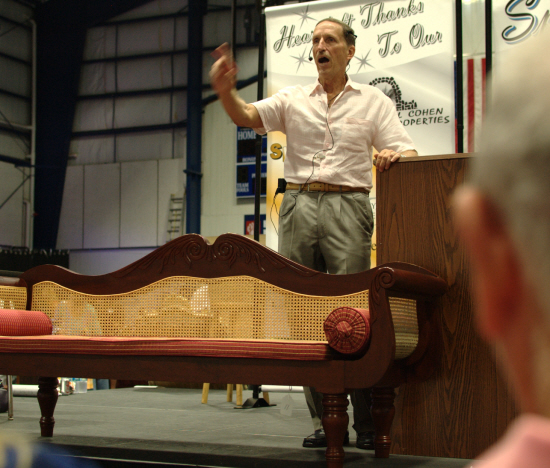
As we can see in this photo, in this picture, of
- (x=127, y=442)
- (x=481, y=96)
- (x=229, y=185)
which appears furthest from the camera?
(x=229, y=185)

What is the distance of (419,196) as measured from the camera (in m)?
2.51

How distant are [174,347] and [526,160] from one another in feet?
6.98

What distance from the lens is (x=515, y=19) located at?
3.71 metres

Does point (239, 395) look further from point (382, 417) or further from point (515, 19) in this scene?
point (515, 19)

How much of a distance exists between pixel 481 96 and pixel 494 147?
12.5 ft

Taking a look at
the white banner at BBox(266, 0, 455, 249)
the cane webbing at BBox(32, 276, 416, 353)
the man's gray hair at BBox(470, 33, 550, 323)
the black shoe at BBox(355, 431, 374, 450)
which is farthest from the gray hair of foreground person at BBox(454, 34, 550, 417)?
the white banner at BBox(266, 0, 455, 249)

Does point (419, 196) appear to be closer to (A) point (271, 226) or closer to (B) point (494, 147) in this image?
(A) point (271, 226)

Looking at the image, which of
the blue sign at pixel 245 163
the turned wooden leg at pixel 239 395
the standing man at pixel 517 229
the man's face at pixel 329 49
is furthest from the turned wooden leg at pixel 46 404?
the blue sign at pixel 245 163

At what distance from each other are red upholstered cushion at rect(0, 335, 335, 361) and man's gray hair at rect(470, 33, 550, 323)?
1.85m

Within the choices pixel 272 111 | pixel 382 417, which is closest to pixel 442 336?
pixel 382 417


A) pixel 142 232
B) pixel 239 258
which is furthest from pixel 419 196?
pixel 142 232

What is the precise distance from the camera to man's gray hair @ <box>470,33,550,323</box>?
0.30 m

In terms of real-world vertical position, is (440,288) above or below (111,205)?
below

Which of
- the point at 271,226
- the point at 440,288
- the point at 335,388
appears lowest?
the point at 335,388
